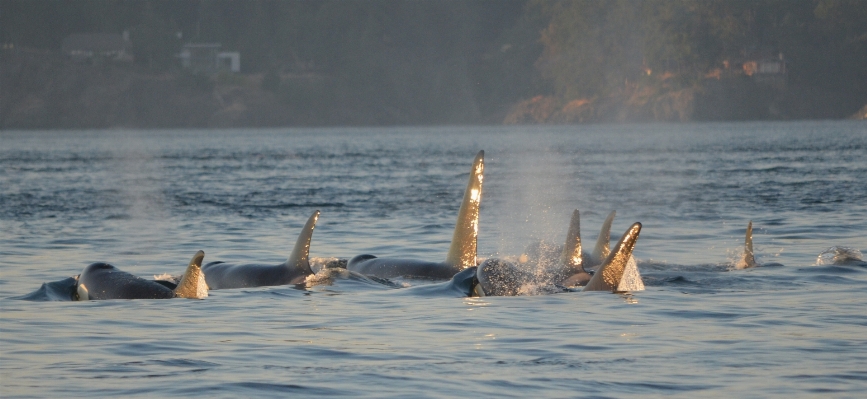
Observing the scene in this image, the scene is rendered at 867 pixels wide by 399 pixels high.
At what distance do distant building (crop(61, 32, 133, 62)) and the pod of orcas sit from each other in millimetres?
173340

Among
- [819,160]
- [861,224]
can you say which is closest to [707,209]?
[861,224]

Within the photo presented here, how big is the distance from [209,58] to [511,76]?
160 ft

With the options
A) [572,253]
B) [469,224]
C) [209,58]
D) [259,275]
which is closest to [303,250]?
[259,275]

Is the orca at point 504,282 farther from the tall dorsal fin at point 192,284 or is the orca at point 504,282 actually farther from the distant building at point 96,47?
the distant building at point 96,47

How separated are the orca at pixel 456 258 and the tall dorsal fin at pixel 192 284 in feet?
7.63

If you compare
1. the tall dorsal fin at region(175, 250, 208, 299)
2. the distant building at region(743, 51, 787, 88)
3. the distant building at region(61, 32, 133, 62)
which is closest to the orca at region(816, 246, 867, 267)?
the tall dorsal fin at region(175, 250, 208, 299)

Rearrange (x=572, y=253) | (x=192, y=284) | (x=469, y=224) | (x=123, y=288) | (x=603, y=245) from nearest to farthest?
(x=192, y=284) < (x=123, y=288) < (x=469, y=224) < (x=572, y=253) < (x=603, y=245)

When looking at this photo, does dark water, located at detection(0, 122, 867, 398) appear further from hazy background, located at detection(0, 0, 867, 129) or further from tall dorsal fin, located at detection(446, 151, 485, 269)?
hazy background, located at detection(0, 0, 867, 129)

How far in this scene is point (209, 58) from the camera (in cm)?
19675

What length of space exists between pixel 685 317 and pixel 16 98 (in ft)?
561

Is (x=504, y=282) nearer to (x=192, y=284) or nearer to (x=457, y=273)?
(x=457, y=273)

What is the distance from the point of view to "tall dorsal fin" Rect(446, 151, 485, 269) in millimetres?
13172

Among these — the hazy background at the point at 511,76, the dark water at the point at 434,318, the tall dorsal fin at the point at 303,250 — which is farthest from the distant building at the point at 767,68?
the tall dorsal fin at the point at 303,250

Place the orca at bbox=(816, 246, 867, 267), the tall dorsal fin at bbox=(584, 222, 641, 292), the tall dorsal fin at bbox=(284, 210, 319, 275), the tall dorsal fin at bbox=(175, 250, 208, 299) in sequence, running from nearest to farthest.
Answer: the tall dorsal fin at bbox=(584, 222, 641, 292) < the tall dorsal fin at bbox=(175, 250, 208, 299) < the tall dorsal fin at bbox=(284, 210, 319, 275) < the orca at bbox=(816, 246, 867, 267)
